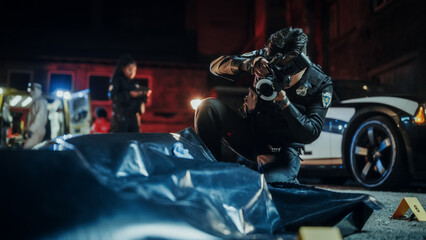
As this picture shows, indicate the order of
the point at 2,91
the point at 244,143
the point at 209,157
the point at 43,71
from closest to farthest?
the point at 209,157
the point at 244,143
the point at 2,91
the point at 43,71

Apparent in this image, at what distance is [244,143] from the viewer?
2.96 meters

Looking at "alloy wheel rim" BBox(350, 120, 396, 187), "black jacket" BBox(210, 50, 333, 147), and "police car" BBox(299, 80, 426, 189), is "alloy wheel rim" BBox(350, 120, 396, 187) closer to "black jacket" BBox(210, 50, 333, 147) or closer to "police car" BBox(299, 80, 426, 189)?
"police car" BBox(299, 80, 426, 189)

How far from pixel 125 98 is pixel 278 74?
3517 millimetres

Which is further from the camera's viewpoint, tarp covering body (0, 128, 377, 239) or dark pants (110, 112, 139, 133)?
dark pants (110, 112, 139, 133)

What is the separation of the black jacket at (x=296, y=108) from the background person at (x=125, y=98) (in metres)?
2.98

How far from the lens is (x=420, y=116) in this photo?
4.35 m

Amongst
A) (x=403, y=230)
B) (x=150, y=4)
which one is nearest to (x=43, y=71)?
(x=150, y=4)

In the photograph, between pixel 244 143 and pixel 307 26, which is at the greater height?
pixel 307 26

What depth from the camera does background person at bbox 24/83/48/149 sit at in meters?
8.09


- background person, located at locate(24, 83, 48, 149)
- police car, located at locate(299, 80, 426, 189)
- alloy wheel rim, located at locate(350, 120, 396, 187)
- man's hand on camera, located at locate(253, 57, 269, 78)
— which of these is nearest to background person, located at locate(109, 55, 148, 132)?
police car, located at locate(299, 80, 426, 189)

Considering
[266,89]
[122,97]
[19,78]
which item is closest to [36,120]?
[122,97]

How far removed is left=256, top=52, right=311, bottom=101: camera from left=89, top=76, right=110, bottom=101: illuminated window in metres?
20.4

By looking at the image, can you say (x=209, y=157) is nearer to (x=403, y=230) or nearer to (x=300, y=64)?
(x=300, y=64)

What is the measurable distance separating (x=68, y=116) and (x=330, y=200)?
7892mm
